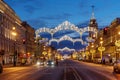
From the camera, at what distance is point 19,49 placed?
449 feet

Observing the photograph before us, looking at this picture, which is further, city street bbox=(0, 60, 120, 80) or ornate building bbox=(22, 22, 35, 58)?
ornate building bbox=(22, 22, 35, 58)

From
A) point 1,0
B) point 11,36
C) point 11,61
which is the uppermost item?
point 1,0

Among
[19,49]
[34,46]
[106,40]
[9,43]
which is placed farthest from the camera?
[34,46]

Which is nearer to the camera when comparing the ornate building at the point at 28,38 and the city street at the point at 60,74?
the city street at the point at 60,74

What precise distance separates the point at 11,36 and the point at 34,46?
71.9 meters

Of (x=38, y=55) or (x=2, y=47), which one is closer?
(x=2, y=47)

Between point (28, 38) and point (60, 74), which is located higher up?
point (28, 38)

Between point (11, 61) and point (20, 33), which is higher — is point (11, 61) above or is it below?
below

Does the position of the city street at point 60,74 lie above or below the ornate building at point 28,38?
below

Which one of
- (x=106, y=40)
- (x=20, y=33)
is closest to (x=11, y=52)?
(x=20, y=33)

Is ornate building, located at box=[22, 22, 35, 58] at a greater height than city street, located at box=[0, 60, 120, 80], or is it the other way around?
ornate building, located at box=[22, 22, 35, 58]

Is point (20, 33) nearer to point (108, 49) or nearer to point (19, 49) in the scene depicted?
point (19, 49)

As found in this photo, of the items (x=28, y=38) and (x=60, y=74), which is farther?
(x=28, y=38)

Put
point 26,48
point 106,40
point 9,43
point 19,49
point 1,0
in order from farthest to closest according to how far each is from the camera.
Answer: point 106,40
point 26,48
point 19,49
point 9,43
point 1,0
